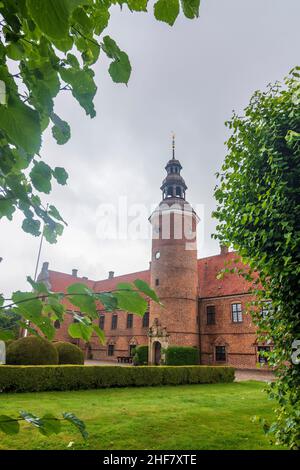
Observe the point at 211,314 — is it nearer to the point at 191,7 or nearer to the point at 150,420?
the point at 150,420

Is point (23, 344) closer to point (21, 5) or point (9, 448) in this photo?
point (9, 448)

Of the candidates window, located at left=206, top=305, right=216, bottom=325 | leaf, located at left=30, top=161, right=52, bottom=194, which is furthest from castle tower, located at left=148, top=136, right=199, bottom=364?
leaf, located at left=30, top=161, right=52, bottom=194

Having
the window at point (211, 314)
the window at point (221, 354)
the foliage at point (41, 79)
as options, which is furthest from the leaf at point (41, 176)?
the window at point (211, 314)

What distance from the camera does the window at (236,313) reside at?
2636 cm

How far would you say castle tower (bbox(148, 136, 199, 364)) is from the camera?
2572cm

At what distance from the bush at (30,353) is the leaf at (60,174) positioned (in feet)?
49.4

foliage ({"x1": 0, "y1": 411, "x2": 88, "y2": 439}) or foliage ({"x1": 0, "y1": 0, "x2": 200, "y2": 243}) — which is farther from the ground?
foliage ({"x1": 0, "y1": 0, "x2": 200, "y2": 243})

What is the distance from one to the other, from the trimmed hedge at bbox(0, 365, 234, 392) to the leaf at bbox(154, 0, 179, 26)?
13.1 m

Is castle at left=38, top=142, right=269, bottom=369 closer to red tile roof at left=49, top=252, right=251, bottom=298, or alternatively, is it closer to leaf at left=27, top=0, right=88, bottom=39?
red tile roof at left=49, top=252, right=251, bottom=298

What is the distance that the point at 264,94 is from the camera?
16.1ft

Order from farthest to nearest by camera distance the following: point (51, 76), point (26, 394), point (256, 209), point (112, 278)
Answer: point (112, 278), point (26, 394), point (256, 209), point (51, 76)
